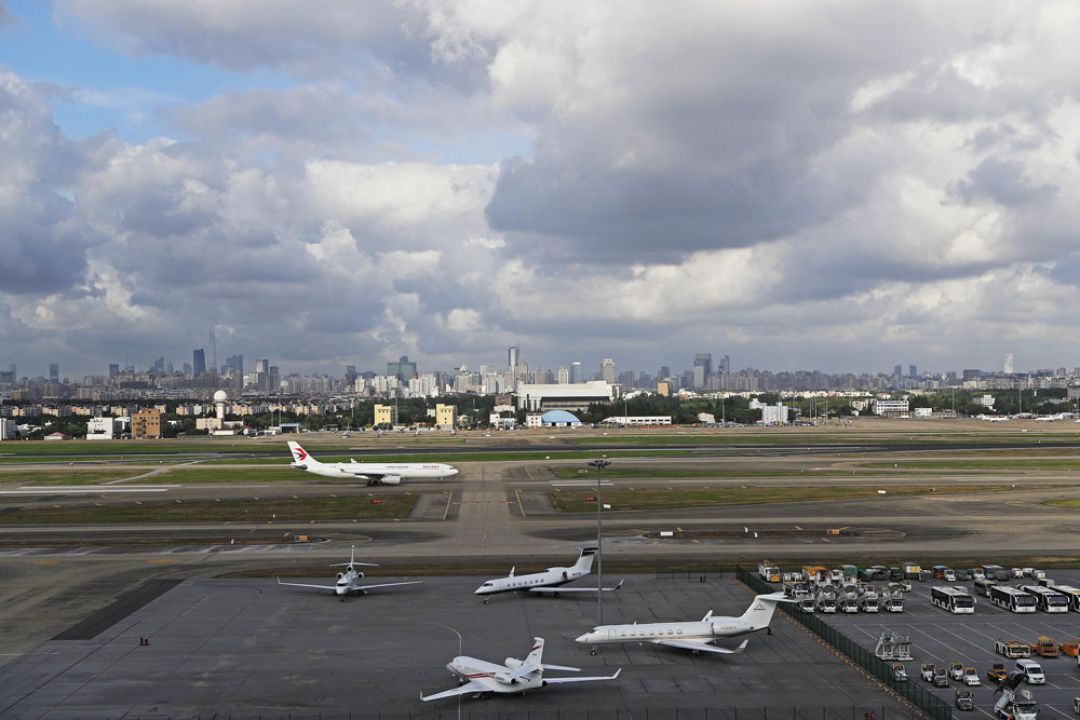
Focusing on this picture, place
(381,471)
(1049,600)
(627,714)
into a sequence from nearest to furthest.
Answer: (627,714)
(1049,600)
(381,471)

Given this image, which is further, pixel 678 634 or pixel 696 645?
pixel 678 634

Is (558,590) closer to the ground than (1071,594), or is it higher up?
higher up

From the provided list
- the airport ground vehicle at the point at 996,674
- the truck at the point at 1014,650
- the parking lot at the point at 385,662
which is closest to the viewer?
the parking lot at the point at 385,662

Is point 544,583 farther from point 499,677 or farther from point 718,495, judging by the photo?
point 718,495

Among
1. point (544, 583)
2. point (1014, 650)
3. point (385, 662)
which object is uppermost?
point (544, 583)

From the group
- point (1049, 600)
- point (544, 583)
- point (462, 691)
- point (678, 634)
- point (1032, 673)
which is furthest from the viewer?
point (544, 583)

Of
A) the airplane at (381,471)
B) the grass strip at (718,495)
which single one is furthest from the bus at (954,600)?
the airplane at (381,471)

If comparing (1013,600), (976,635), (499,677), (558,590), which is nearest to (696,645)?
(499,677)

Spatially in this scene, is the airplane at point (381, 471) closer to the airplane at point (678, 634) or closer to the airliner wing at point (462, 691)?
the airplane at point (678, 634)
